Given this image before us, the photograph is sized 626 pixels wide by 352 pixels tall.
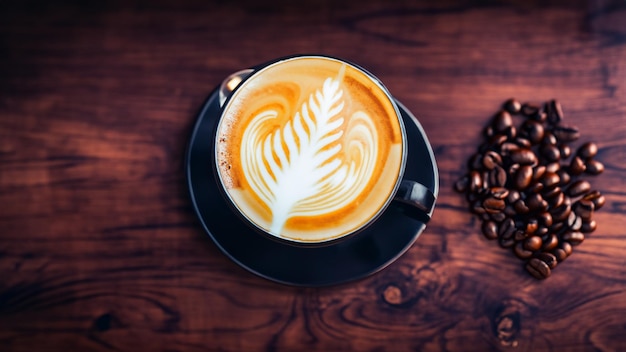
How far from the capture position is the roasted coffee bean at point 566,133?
90 centimetres

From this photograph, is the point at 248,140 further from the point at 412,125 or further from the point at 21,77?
the point at 21,77

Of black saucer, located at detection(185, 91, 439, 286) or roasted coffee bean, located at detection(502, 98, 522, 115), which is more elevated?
roasted coffee bean, located at detection(502, 98, 522, 115)

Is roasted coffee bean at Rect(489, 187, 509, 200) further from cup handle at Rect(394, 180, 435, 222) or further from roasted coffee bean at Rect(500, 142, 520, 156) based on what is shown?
cup handle at Rect(394, 180, 435, 222)

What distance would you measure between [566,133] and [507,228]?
0.18m

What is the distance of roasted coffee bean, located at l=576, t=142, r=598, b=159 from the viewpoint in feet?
2.93

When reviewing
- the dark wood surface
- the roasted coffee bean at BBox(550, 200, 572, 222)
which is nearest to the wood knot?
the dark wood surface

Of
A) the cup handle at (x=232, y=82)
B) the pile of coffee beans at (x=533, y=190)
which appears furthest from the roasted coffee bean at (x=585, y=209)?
the cup handle at (x=232, y=82)

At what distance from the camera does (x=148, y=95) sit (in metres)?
0.90

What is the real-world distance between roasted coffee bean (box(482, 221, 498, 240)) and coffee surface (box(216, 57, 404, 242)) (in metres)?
0.24

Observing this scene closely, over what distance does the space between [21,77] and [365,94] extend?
1.85ft

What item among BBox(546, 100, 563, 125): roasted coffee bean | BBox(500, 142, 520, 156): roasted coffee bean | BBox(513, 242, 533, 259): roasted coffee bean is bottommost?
BBox(513, 242, 533, 259): roasted coffee bean

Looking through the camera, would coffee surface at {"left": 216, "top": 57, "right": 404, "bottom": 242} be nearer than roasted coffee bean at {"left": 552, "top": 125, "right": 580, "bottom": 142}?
Yes

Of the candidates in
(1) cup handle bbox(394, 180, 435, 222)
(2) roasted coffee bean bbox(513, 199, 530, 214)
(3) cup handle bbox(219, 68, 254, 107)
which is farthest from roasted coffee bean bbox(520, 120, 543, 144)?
(3) cup handle bbox(219, 68, 254, 107)

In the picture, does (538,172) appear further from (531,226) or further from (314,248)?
(314,248)
